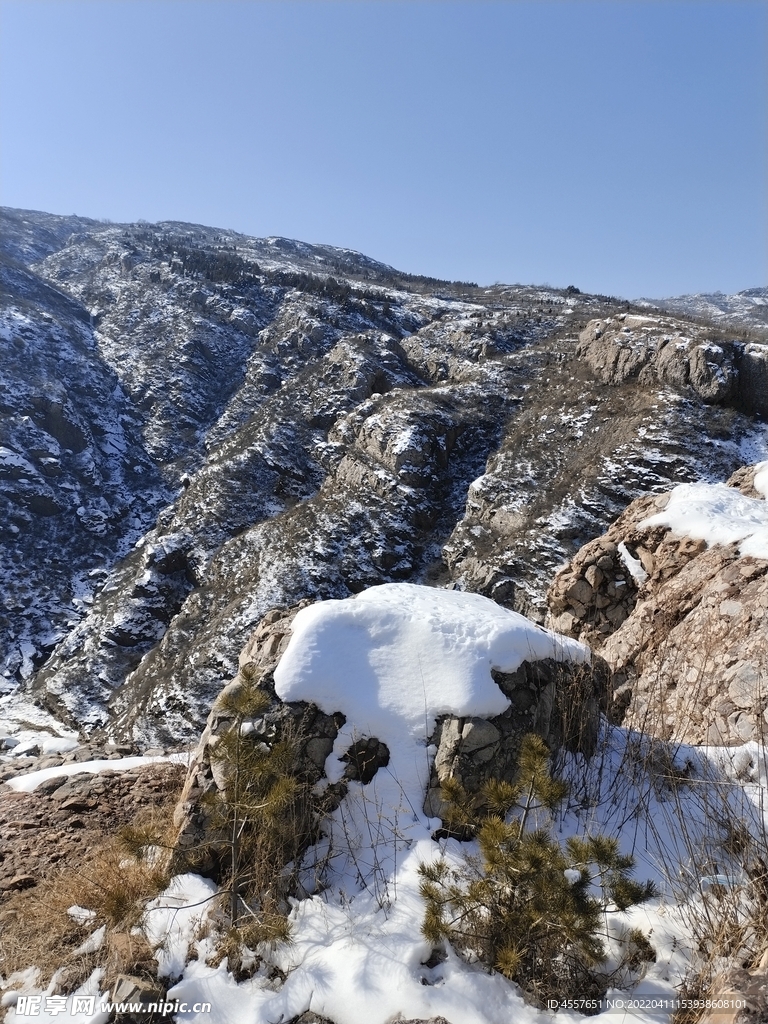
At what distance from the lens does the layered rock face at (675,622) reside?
4875 mm

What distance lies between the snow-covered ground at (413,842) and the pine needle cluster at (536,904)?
3.7 inches

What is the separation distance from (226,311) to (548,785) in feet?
151

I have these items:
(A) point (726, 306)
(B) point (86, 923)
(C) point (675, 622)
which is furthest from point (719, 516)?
(A) point (726, 306)

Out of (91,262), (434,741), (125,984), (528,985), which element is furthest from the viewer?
(91,262)

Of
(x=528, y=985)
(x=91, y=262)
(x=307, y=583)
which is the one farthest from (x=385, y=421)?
(x=91, y=262)

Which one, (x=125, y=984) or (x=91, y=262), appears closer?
(x=125, y=984)

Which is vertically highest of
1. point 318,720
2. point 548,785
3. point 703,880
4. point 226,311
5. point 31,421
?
point 226,311

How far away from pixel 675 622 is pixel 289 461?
21656 mm

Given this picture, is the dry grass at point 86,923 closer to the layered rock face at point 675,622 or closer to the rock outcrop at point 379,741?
the rock outcrop at point 379,741

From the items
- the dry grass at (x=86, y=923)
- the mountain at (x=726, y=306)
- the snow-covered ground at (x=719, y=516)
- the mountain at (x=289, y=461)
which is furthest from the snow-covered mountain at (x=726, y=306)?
the dry grass at (x=86, y=923)

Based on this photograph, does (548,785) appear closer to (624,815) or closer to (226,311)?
(624,815)

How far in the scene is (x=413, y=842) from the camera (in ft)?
12.0

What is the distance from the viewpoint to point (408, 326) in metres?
40.5

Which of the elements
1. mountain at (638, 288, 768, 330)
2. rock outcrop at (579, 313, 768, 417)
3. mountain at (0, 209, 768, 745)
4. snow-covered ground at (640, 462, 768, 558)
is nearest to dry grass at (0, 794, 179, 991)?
snow-covered ground at (640, 462, 768, 558)
